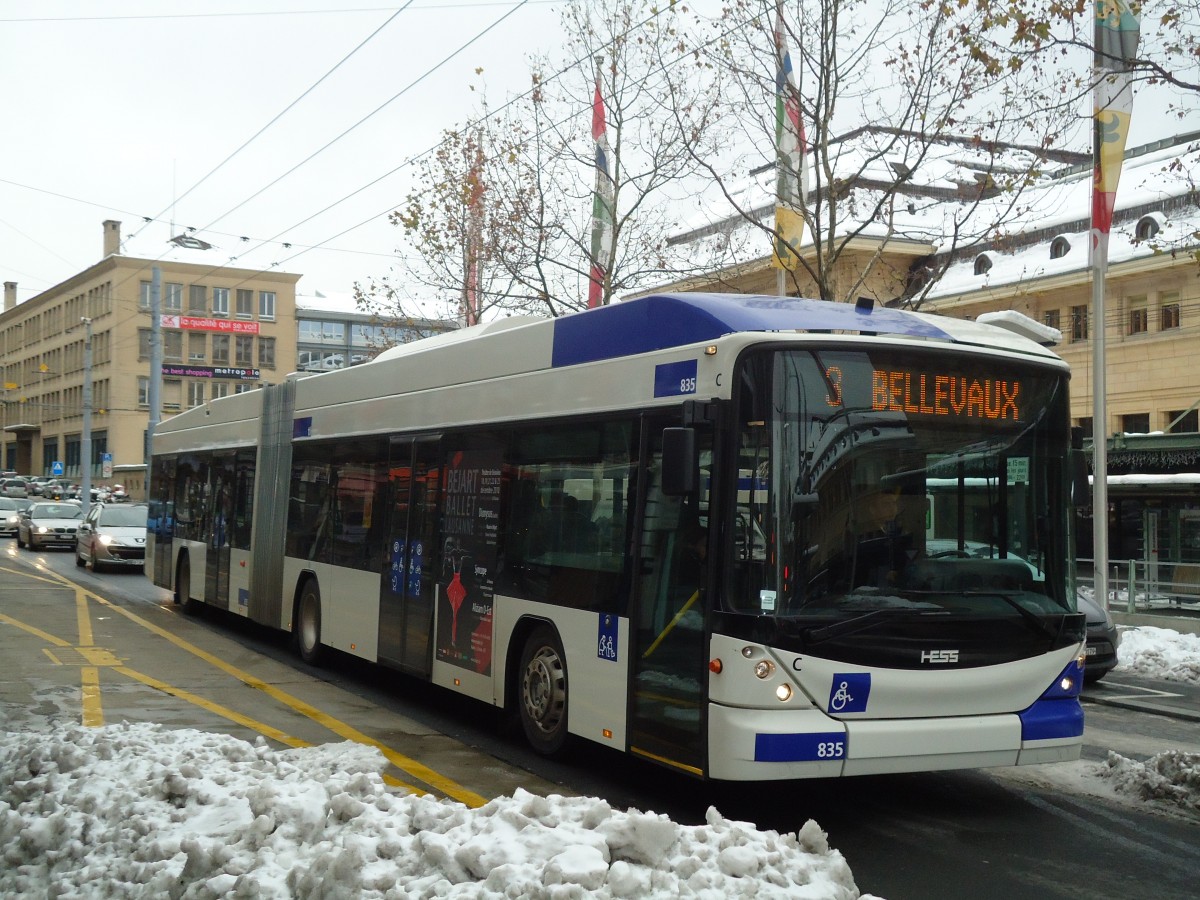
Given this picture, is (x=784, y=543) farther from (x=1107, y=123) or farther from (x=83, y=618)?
(x=83, y=618)

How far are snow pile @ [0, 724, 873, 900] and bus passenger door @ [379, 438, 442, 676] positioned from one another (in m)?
4.38

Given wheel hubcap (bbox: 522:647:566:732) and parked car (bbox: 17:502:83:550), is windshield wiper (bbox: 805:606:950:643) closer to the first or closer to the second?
wheel hubcap (bbox: 522:647:566:732)

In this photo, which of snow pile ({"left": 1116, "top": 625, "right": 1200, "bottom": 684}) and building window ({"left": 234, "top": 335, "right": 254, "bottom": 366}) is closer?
snow pile ({"left": 1116, "top": 625, "right": 1200, "bottom": 684})

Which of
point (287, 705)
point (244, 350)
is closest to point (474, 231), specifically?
point (287, 705)

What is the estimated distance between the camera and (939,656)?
23.6ft

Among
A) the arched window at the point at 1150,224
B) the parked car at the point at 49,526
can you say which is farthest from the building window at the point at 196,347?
the arched window at the point at 1150,224

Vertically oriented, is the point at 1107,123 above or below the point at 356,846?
above

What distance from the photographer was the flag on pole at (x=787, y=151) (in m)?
19.6

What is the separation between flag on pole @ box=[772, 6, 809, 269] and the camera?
19.6m

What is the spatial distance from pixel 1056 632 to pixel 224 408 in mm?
13220

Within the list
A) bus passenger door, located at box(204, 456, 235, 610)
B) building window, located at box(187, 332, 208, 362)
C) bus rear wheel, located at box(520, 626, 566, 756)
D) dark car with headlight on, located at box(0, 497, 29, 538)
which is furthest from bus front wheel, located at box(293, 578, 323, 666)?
building window, located at box(187, 332, 208, 362)

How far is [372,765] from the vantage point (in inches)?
312

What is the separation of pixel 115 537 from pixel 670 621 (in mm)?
24699

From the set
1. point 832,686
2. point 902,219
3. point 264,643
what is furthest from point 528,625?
point 902,219
